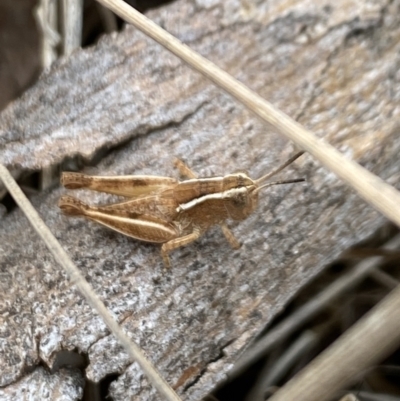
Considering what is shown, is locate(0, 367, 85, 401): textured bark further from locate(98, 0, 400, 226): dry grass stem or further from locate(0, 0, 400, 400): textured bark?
locate(98, 0, 400, 226): dry grass stem

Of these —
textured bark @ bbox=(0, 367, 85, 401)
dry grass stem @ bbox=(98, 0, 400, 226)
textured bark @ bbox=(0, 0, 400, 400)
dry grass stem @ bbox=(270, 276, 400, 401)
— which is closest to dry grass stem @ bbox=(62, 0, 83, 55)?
textured bark @ bbox=(0, 0, 400, 400)

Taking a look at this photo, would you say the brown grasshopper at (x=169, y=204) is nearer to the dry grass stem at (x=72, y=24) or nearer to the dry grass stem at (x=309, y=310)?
the dry grass stem at (x=309, y=310)

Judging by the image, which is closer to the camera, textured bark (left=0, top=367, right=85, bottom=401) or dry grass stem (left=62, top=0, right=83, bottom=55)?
textured bark (left=0, top=367, right=85, bottom=401)

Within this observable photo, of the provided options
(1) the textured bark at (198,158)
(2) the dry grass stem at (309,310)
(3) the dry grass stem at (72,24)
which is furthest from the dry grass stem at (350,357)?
(3) the dry grass stem at (72,24)

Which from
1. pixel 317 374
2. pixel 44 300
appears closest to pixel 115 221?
pixel 44 300

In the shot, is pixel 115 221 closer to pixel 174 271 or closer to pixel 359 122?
pixel 174 271
